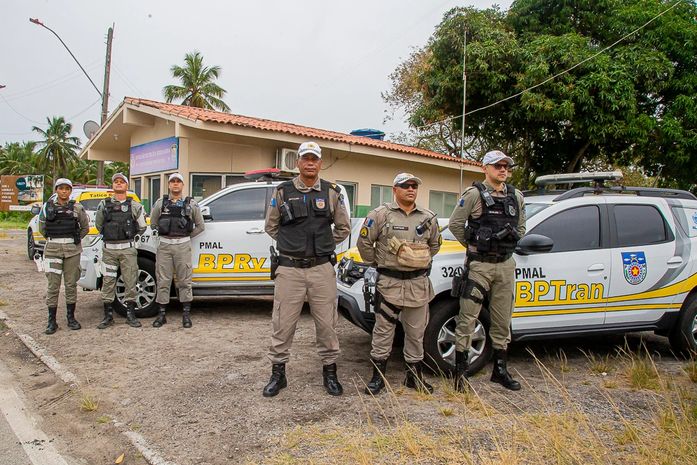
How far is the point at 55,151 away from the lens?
4812cm

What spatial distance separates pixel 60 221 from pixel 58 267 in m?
0.54

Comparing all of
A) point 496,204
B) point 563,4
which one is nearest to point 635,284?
point 496,204

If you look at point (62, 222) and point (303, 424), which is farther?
point (62, 222)

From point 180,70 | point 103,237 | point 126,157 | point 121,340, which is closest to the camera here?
point 121,340

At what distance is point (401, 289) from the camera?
402 cm

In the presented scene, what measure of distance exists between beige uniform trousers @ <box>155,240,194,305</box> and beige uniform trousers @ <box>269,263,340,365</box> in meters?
2.56

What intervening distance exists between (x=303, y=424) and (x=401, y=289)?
1.24 m

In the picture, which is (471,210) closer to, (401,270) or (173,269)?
(401,270)

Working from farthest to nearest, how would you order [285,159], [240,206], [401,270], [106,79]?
[106,79]
[285,159]
[240,206]
[401,270]

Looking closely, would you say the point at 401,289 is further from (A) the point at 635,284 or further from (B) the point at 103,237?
(B) the point at 103,237

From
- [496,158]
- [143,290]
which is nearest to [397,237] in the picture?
[496,158]

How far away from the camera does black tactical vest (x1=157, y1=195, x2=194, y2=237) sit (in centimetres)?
615

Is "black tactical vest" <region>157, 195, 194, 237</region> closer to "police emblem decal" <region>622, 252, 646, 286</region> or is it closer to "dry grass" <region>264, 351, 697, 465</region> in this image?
"dry grass" <region>264, 351, 697, 465</region>

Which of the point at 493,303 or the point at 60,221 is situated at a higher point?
the point at 60,221
